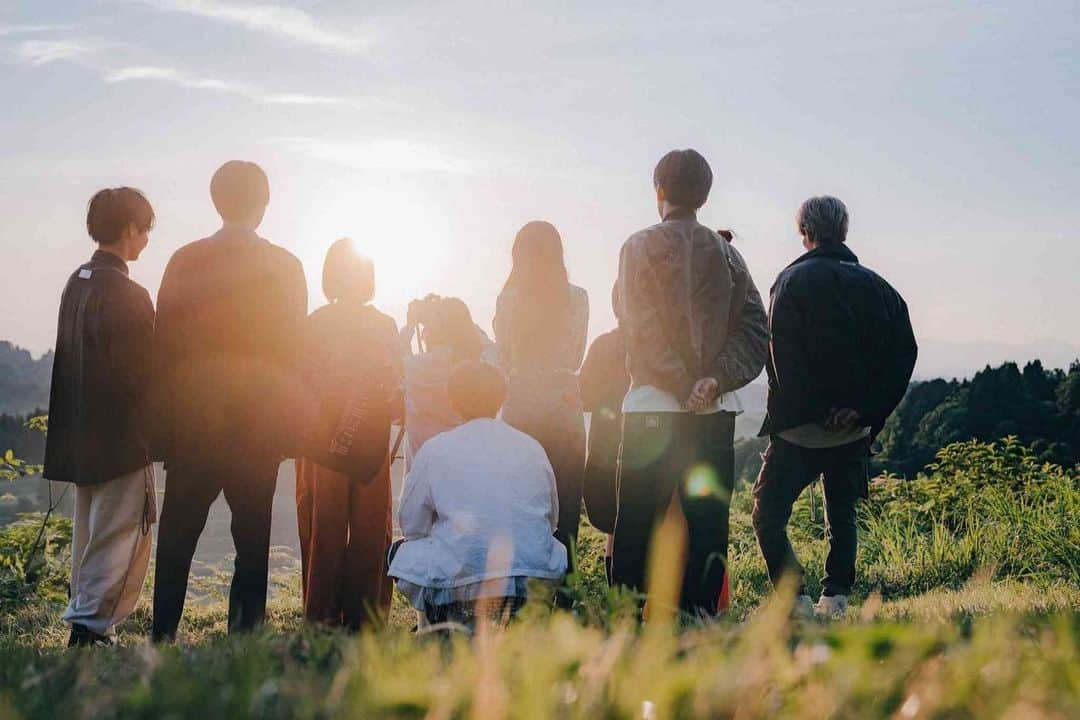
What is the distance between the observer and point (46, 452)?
5809 millimetres

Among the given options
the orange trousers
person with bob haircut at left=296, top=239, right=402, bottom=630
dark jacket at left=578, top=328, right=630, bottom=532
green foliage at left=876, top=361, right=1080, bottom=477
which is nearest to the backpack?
person with bob haircut at left=296, top=239, right=402, bottom=630

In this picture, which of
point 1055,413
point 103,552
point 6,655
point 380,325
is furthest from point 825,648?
point 1055,413

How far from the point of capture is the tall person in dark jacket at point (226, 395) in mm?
5184

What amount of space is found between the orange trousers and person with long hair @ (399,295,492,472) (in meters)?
0.47

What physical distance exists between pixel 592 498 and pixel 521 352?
1.00m

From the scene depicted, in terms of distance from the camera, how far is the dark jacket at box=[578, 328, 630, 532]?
21.2 ft

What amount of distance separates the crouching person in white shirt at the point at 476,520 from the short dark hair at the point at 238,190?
146 centimetres

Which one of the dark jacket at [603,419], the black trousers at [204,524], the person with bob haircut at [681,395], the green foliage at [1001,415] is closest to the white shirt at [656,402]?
the person with bob haircut at [681,395]

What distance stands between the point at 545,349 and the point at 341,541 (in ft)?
→ 5.09

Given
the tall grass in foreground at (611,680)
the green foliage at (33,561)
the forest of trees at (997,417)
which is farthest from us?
the forest of trees at (997,417)

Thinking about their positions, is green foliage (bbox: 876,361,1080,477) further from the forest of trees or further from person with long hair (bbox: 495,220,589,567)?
person with long hair (bbox: 495,220,589,567)

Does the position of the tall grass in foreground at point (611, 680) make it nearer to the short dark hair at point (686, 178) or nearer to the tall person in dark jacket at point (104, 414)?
the short dark hair at point (686, 178)

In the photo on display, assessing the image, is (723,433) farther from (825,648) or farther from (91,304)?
(91,304)

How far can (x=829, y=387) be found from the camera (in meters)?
5.88
